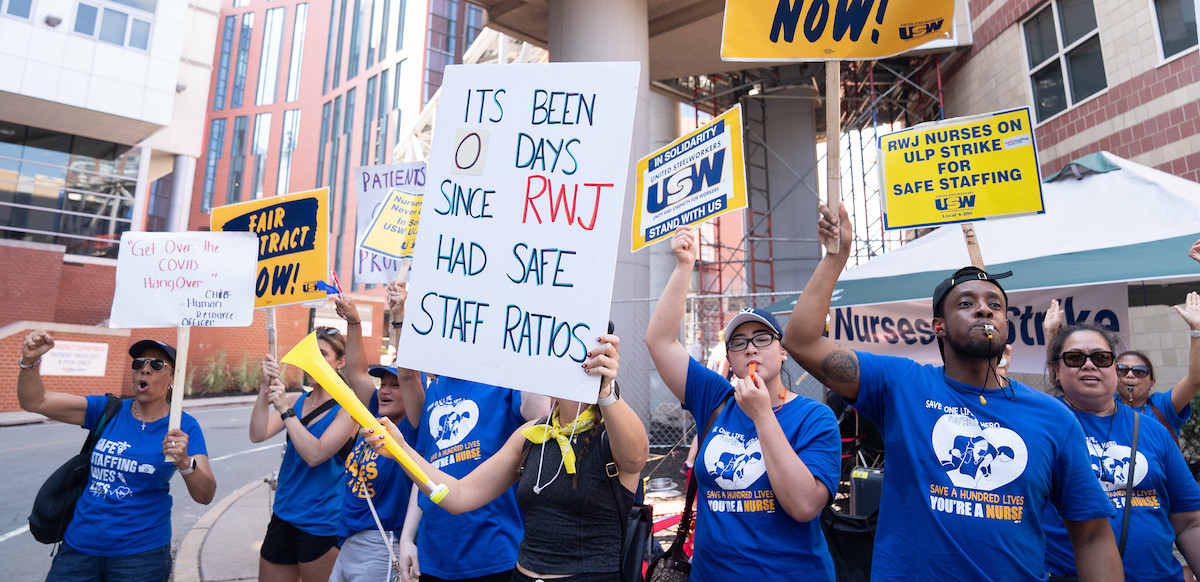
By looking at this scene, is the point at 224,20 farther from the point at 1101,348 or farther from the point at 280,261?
the point at 1101,348

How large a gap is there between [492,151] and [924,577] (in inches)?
80.0

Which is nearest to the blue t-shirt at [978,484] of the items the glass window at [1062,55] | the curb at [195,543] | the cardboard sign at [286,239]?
the cardboard sign at [286,239]

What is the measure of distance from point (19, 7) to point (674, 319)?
28.8 meters

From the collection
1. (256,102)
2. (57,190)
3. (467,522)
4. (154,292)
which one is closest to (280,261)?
(154,292)

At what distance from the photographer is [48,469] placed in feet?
32.9

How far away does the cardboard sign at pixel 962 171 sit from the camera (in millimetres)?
4246

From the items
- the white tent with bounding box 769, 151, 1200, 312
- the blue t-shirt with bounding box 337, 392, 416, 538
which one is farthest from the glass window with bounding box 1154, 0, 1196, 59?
the blue t-shirt with bounding box 337, 392, 416, 538

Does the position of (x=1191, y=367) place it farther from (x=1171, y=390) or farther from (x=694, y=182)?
(x=694, y=182)

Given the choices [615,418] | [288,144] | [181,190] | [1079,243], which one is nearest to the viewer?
[615,418]

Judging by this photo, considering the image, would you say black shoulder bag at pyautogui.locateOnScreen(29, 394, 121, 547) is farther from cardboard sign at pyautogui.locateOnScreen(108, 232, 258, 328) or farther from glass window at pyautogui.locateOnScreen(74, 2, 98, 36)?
glass window at pyautogui.locateOnScreen(74, 2, 98, 36)

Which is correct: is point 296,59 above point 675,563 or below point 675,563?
above

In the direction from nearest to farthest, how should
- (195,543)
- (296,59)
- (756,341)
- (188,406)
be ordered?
(756,341) < (195,543) < (188,406) < (296,59)

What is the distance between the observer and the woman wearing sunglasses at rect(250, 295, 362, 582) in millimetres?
3588

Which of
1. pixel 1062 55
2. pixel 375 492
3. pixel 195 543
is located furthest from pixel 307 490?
pixel 1062 55
